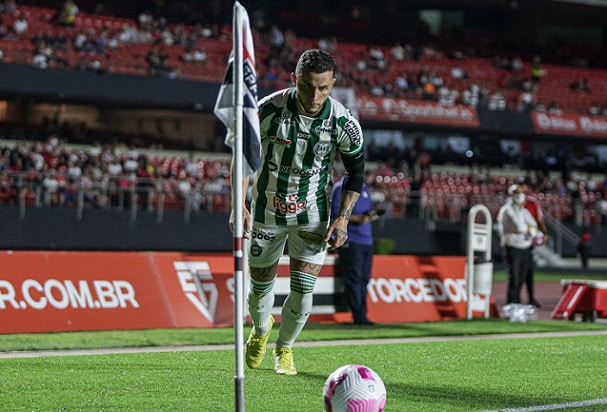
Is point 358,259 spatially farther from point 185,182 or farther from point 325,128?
point 185,182

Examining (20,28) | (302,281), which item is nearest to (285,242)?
(302,281)

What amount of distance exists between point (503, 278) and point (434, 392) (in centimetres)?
2042

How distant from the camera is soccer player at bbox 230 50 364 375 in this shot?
7.11m

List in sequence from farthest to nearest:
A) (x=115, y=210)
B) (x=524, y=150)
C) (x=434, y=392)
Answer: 1. (x=524, y=150)
2. (x=115, y=210)
3. (x=434, y=392)

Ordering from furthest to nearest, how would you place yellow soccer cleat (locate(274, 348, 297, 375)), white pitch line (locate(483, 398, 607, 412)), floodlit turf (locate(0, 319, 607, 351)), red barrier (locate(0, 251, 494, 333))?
1. red barrier (locate(0, 251, 494, 333))
2. floodlit turf (locate(0, 319, 607, 351))
3. yellow soccer cleat (locate(274, 348, 297, 375))
4. white pitch line (locate(483, 398, 607, 412))

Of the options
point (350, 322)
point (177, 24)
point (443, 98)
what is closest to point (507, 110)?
point (443, 98)

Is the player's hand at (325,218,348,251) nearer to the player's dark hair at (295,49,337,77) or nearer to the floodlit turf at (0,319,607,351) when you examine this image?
the player's dark hair at (295,49,337,77)

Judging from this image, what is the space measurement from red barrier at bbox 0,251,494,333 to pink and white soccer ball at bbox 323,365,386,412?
237 inches

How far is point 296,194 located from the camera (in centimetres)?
724

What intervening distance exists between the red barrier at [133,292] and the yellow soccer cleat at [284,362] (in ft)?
12.8

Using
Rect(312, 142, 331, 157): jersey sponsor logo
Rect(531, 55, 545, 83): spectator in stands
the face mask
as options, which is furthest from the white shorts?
Rect(531, 55, 545, 83): spectator in stands

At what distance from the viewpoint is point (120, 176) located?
2542 centimetres

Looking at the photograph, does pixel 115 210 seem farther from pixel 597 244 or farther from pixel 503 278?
pixel 597 244

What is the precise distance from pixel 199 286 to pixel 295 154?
5.17 meters
